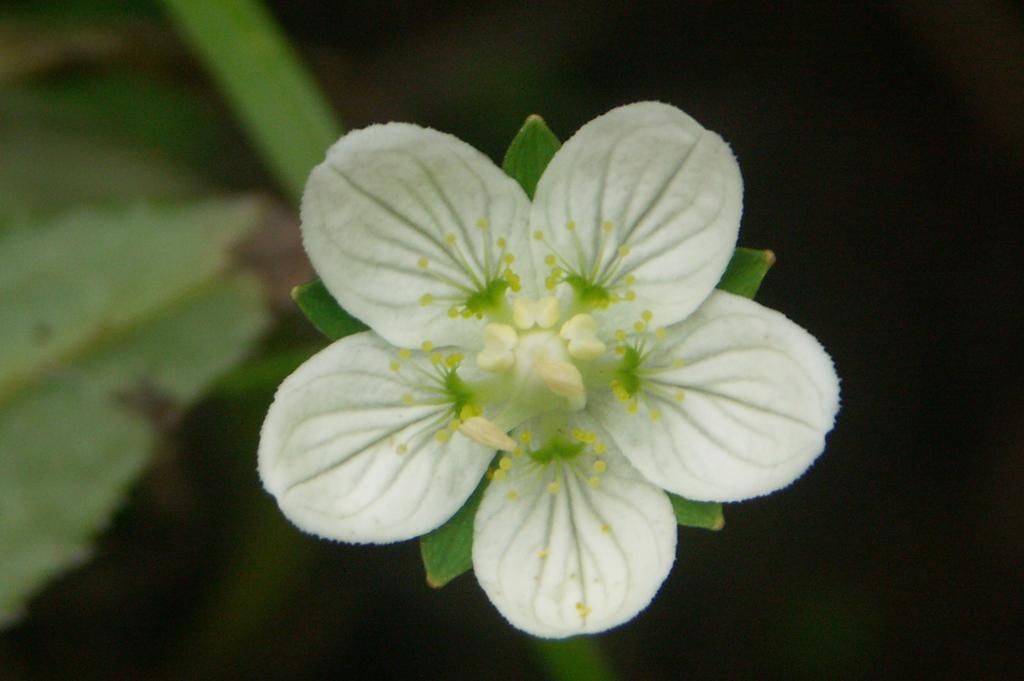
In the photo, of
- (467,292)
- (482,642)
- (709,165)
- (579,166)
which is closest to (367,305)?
(467,292)

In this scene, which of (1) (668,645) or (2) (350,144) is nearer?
(2) (350,144)

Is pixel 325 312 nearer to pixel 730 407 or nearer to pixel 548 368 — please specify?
pixel 548 368

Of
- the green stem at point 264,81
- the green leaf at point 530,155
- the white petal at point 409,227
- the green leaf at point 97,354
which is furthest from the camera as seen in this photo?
the green stem at point 264,81

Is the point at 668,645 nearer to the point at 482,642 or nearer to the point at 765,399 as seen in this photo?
the point at 482,642

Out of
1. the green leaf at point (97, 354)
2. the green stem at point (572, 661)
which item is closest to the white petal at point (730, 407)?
the green stem at point (572, 661)

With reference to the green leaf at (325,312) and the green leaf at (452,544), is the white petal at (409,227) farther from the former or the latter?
the green leaf at (452,544)

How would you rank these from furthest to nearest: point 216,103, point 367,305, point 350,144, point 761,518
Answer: point 216,103
point 761,518
point 367,305
point 350,144
